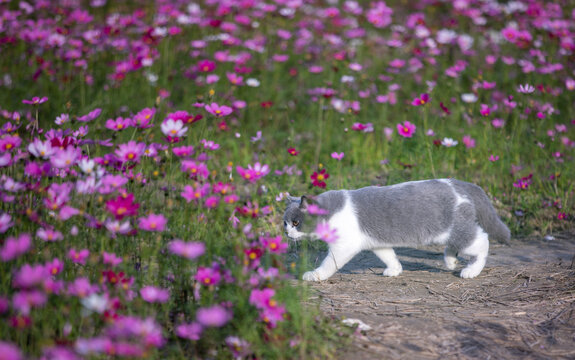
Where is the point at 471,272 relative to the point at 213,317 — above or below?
below

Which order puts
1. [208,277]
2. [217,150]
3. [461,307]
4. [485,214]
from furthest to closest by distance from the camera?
[217,150]
[485,214]
[461,307]
[208,277]

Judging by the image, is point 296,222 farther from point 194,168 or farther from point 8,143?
point 8,143

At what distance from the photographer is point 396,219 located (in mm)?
3078

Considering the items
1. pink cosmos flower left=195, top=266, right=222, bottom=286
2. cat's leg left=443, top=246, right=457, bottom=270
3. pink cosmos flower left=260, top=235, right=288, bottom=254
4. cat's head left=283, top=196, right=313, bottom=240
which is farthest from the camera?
cat's leg left=443, top=246, right=457, bottom=270

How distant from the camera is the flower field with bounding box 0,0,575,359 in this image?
82.0 inches

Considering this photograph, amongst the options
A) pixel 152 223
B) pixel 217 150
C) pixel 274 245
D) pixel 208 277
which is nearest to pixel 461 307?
pixel 274 245

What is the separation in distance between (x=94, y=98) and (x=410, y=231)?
3629 millimetres

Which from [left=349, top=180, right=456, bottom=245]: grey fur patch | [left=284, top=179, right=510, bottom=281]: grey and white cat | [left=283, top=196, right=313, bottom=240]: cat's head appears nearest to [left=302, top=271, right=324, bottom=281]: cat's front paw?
[left=284, top=179, right=510, bottom=281]: grey and white cat

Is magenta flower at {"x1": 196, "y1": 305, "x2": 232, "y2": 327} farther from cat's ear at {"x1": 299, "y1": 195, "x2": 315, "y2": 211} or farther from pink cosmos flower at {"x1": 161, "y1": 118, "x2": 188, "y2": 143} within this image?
cat's ear at {"x1": 299, "y1": 195, "x2": 315, "y2": 211}

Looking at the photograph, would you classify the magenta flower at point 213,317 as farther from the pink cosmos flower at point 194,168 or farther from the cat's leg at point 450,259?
the cat's leg at point 450,259

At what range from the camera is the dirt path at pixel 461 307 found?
2.26 meters

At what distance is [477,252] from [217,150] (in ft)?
8.51

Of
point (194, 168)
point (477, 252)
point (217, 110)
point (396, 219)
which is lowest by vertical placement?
point (477, 252)

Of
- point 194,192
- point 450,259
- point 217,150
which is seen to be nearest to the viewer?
point 194,192
